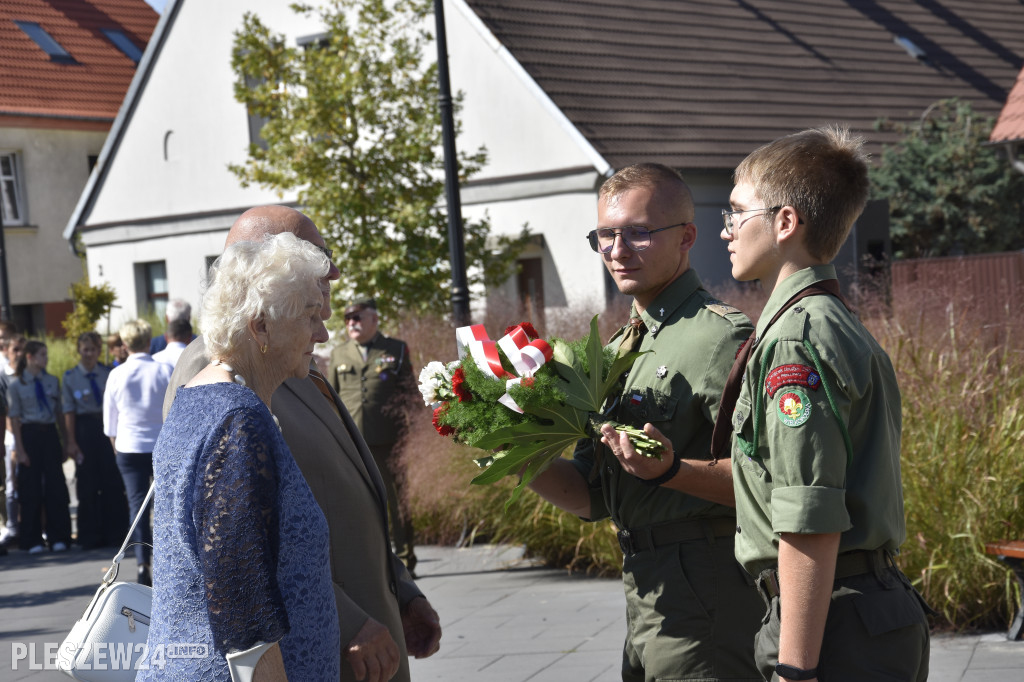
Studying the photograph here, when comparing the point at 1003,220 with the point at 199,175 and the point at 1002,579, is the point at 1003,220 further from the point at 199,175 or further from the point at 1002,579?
the point at 199,175

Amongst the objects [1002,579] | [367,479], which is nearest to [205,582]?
[367,479]

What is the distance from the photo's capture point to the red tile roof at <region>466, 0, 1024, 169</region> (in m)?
18.0

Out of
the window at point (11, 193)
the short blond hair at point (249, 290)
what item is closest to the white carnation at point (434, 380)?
the short blond hair at point (249, 290)

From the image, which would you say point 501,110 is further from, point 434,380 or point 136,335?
point 434,380

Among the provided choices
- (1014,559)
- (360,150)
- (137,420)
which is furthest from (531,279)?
(1014,559)

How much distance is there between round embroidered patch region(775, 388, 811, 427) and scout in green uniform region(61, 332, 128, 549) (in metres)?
10.2

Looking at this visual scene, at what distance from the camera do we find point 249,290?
8.61 feet

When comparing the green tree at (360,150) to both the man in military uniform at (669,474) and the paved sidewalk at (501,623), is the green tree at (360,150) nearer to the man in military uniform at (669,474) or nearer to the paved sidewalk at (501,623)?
the paved sidewalk at (501,623)

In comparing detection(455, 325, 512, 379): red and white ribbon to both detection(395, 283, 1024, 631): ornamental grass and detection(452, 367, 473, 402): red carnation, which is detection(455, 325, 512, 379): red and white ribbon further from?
detection(395, 283, 1024, 631): ornamental grass

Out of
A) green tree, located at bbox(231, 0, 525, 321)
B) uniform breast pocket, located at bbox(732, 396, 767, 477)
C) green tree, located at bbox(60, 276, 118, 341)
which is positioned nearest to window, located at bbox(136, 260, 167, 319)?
green tree, located at bbox(60, 276, 118, 341)

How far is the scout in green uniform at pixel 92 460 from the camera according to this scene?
1152cm

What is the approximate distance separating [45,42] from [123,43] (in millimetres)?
2460

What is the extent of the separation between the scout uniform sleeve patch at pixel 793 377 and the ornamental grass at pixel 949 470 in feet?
13.0

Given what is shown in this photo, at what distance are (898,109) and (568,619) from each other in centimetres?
1661
